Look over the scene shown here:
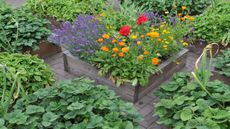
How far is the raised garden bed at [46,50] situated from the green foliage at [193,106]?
192 centimetres

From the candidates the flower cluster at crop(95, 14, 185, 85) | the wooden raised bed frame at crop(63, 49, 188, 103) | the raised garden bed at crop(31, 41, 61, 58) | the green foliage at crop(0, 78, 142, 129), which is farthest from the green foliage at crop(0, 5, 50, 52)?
the green foliage at crop(0, 78, 142, 129)

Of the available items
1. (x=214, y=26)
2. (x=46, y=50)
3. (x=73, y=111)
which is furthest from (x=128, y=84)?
(x=214, y=26)

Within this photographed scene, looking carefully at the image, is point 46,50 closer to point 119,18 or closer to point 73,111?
point 119,18

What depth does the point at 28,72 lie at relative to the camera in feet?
10.8

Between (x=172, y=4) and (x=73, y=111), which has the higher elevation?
(x=172, y=4)

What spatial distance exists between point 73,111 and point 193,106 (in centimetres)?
109

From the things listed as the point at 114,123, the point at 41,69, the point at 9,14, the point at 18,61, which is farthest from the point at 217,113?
the point at 9,14

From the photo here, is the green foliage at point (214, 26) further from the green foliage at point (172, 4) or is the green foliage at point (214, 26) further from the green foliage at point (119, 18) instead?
the green foliage at point (119, 18)

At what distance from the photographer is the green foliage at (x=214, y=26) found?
179 inches

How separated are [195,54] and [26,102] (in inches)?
113

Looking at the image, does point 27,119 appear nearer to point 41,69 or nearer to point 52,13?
point 41,69

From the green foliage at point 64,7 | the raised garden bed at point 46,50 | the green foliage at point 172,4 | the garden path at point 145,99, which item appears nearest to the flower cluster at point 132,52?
the garden path at point 145,99

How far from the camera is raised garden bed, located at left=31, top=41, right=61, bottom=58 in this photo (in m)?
4.44

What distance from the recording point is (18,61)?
3.44 m
